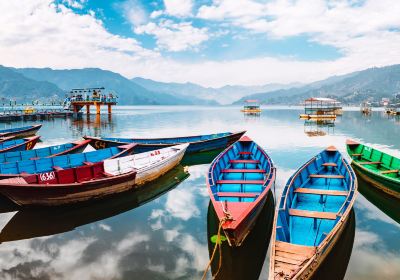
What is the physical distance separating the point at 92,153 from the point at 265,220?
42.6ft

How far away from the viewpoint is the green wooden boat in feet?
51.7

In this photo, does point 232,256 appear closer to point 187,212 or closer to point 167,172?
point 187,212

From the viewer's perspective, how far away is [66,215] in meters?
14.3

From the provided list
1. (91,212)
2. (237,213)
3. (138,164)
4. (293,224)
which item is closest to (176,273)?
(237,213)

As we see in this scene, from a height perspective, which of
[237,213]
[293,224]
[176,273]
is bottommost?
[176,273]

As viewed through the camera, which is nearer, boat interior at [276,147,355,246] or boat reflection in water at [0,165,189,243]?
boat interior at [276,147,355,246]

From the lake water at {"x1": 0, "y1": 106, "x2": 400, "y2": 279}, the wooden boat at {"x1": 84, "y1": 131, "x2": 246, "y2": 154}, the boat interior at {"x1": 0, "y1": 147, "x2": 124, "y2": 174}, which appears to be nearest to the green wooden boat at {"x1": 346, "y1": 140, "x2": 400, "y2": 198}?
the lake water at {"x1": 0, "y1": 106, "x2": 400, "y2": 279}

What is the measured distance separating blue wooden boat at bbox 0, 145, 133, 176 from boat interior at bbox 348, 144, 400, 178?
17.5 meters

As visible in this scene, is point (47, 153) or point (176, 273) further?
point (47, 153)

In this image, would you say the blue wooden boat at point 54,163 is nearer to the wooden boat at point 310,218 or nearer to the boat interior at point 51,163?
the boat interior at point 51,163

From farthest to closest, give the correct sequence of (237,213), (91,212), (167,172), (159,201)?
(167,172) → (159,201) → (91,212) → (237,213)

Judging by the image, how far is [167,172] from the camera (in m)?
22.2

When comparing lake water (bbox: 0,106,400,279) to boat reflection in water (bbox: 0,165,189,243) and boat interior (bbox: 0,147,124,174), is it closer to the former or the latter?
boat reflection in water (bbox: 0,165,189,243)

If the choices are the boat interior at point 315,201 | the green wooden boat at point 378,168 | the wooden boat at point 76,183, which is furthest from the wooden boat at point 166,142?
the boat interior at point 315,201
